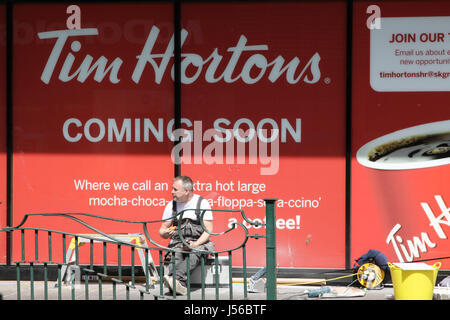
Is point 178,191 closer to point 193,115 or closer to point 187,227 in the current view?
point 187,227

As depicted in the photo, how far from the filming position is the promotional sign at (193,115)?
7738mm

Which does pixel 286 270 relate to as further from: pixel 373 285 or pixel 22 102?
pixel 22 102

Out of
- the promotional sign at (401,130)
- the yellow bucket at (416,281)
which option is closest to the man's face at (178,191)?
the promotional sign at (401,130)

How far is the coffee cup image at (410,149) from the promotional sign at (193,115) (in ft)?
1.19

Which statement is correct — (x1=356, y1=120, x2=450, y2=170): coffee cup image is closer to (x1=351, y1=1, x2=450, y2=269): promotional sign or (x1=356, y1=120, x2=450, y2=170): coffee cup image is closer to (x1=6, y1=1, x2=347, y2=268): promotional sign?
(x1=351, y1=1, x2=450, y2=269): promotional sign

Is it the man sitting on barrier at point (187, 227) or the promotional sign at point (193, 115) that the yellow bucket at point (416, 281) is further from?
the man sitting on barrier at point (187, 227)

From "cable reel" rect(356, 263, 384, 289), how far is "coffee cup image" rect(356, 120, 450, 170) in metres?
1.15

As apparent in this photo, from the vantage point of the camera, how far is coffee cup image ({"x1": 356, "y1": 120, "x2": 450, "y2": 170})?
24.8ft

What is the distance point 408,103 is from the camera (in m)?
7.61

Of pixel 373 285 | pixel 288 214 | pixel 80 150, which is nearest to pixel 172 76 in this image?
pixel 80 150

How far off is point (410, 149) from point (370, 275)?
1.51 meters

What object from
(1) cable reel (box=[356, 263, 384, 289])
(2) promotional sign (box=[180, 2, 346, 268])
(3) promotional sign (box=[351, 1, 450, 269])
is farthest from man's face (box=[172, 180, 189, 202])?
(1) cable reel (box=[356, 263, 384, 289])

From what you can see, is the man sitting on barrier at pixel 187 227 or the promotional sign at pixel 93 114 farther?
the promotional sign at pixel 93 114
